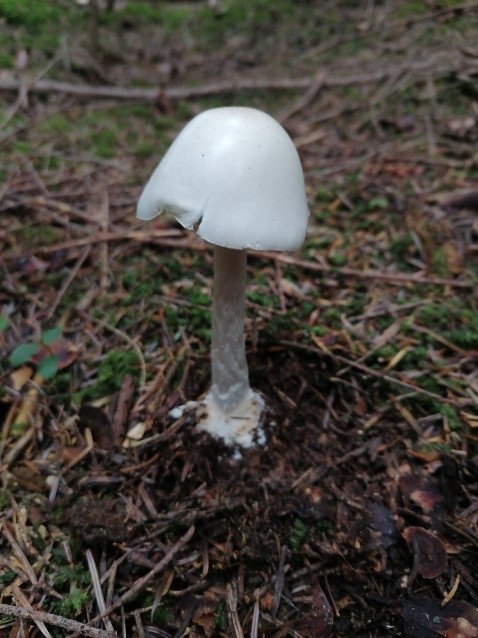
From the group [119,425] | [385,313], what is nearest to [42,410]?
[119,425]

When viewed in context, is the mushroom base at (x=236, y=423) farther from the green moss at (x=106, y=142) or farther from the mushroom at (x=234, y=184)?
the green moss at (x=106, y=142)

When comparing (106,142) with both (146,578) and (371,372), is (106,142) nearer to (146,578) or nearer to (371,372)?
(371,372)

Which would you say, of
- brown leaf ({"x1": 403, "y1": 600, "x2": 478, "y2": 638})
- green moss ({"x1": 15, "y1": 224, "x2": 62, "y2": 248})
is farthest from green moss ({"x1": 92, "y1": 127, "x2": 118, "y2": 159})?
brown leaf ({"x1": 403, "y1": 600, "x2": 478, "y2": 638})

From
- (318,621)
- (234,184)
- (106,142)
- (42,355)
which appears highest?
(234,184)

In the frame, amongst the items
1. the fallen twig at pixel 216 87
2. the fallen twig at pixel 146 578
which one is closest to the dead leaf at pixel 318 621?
the fallen twig at pixel 146 578

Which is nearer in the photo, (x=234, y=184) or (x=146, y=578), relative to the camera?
(x=234, y=184)

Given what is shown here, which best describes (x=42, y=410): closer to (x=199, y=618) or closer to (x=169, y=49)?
(x=199, y=618)

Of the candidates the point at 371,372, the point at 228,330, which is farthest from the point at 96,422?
the point at 371,372
